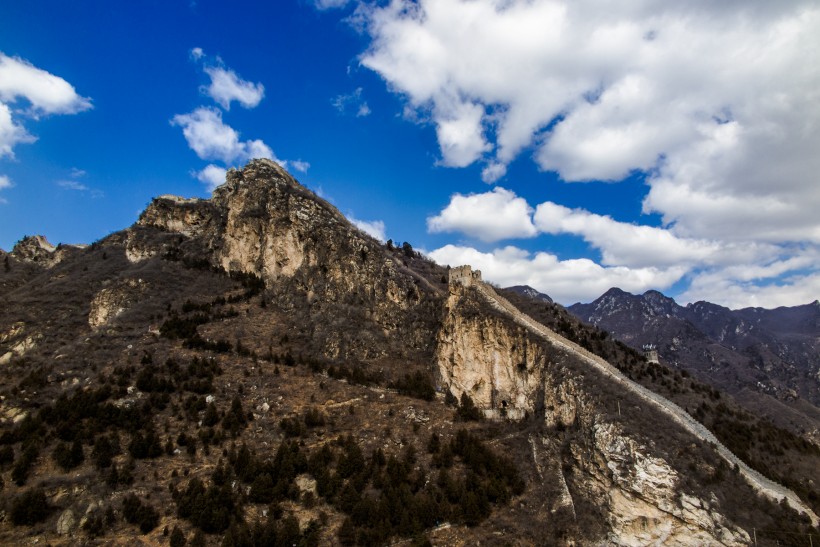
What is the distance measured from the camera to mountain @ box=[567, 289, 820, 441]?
8862 cm

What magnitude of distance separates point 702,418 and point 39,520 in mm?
48233

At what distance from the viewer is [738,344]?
154375 mm

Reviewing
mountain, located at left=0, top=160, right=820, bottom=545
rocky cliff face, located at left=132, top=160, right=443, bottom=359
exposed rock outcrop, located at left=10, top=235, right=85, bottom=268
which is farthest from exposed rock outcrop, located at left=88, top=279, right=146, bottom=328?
exposed rock outcrop, located at left=10, top=235, right=85, bottom=268

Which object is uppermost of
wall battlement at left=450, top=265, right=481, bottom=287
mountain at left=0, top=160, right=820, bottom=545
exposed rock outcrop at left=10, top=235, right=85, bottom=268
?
exposed rock outcrop at left=10, top=235, right=85, bottom=268

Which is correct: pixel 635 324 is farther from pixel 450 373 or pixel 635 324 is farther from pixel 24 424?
pixel 24 424

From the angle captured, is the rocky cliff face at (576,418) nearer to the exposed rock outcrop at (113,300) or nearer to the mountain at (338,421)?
the mountain at (338,421)

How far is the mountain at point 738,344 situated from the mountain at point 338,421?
52.0 m

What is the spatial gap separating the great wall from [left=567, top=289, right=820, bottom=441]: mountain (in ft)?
151

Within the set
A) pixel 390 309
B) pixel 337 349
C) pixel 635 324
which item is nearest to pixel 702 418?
pixel 390 309

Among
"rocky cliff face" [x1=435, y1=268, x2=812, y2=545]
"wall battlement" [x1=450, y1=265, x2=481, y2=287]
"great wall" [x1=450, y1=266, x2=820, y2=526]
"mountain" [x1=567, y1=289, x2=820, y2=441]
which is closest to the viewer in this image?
"rocky cliff face" [x1=435, y1=268, x2=812, y2=545]

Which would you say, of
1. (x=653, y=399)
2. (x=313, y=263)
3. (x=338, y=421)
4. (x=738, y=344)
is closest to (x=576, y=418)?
(x=653, y=399)

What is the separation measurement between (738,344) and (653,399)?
155m

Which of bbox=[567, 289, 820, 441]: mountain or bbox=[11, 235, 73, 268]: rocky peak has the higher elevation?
bbox=[11, 235, 73, 268]: rocky peak

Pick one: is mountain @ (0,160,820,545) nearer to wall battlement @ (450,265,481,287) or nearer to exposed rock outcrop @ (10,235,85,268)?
wall battlement @ (450,265,481,287)
